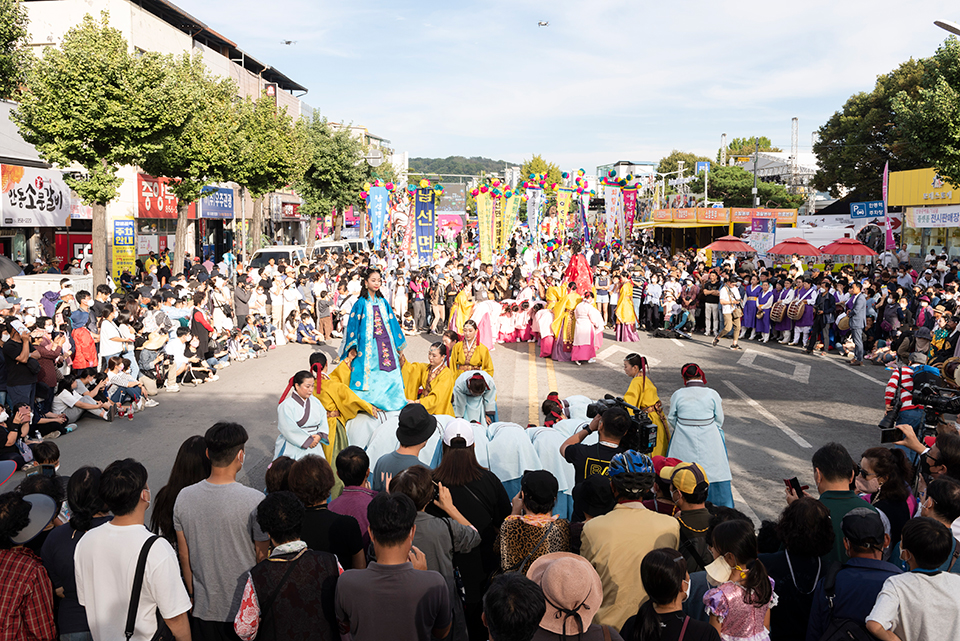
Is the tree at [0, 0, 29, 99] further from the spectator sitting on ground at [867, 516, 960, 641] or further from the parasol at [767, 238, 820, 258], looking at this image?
the parasol at [767, 238, 820, 258]

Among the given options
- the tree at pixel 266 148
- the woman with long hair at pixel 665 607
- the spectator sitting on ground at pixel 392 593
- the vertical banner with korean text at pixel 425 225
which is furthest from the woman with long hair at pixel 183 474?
the tree at pixel 266 148

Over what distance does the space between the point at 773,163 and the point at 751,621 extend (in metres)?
82.9

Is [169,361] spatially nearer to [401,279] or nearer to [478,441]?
[401,279]

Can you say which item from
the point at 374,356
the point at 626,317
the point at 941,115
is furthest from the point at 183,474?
the point at 941,115

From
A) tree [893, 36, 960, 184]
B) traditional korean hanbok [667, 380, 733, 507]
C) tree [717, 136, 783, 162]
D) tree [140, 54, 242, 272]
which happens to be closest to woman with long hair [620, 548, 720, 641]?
traditional korean hanbok [667, 380, 733, 507]

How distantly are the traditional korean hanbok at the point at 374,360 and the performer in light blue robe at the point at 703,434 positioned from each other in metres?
3.30

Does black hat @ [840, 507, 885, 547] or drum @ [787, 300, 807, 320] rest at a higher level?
drum @ [787, 300, 807, 320]

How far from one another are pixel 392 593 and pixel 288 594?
0.49 meters

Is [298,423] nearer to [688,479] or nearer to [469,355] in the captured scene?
[469,355]

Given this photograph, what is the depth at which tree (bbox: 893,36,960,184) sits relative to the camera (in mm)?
15344

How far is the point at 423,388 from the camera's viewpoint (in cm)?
789

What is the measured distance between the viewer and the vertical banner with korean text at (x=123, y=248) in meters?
25.2

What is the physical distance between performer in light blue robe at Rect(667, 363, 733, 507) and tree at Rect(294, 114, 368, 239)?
3532 cm

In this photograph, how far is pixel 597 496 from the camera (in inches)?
153
